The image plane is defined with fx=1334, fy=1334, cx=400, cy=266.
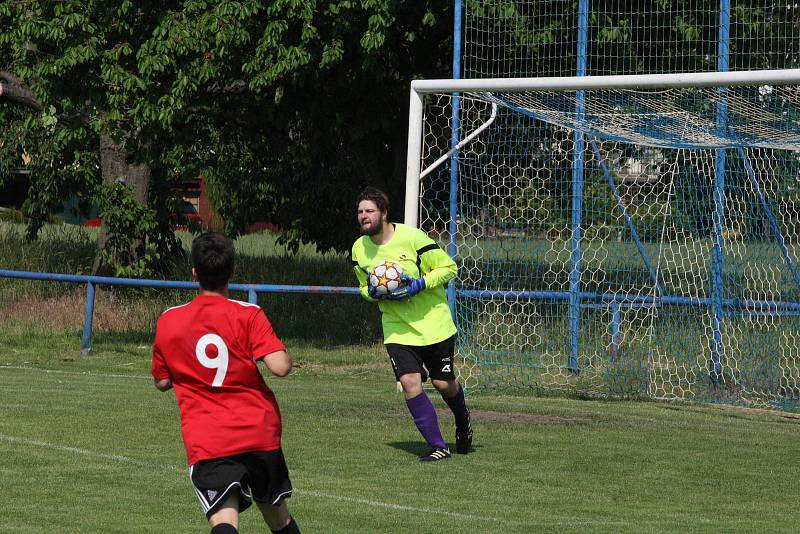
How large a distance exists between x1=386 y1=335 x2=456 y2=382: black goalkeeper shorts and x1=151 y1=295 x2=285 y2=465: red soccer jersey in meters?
3.75

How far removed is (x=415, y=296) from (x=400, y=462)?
3.78ft

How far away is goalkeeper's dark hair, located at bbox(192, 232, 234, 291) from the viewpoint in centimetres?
536

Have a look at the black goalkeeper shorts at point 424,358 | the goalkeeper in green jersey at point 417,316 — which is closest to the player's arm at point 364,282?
the goalkeeper in green jersey at point 417,316

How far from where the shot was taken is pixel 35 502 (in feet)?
25.2

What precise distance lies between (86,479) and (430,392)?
552 centimetres

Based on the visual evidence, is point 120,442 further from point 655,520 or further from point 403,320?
point 655,520

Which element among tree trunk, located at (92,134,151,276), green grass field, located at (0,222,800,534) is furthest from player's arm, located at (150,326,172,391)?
tree trunk, located at (92,134,151,276)

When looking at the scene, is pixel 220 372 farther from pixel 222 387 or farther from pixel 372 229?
pixel 372 229

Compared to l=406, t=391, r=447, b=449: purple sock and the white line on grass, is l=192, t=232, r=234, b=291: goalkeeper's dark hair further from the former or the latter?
l=406, t=391, r=447, b=449: purple sock

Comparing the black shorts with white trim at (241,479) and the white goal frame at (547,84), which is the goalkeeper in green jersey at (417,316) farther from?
the black shorts with white trim at (241,479)

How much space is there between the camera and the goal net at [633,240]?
508 inches

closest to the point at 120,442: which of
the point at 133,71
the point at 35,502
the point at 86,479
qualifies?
the point at 86,479

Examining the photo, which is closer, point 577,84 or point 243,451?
point 243,451

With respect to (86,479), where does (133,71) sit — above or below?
above
